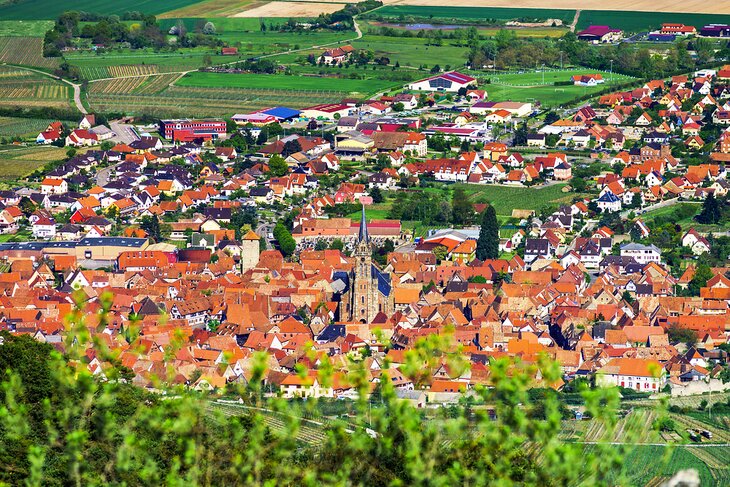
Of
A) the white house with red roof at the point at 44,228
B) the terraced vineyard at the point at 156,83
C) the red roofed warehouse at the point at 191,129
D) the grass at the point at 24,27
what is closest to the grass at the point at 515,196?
the red roofed warehouse at the point at 191,129

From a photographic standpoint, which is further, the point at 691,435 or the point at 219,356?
the point at 219,356

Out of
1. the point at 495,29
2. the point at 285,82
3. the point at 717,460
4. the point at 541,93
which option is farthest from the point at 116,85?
the point at 717,460

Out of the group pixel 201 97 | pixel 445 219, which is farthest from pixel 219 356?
pixel 201 97

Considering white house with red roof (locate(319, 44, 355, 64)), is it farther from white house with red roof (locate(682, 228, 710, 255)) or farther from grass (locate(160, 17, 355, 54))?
white house with red roof (locate(682, 228, 710, 255))

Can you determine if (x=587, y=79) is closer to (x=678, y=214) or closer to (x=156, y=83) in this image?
(x=156, y=83)

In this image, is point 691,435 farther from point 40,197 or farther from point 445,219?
point 40,197

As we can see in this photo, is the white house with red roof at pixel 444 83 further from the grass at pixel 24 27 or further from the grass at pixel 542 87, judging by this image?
the grass at pixel 24 27

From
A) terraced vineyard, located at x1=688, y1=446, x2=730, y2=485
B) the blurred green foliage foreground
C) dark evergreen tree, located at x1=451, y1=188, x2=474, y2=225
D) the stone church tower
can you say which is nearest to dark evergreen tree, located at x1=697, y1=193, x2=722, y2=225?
dark evergreen tree, located at x1=451, y1=188, x2=474, y2=225
